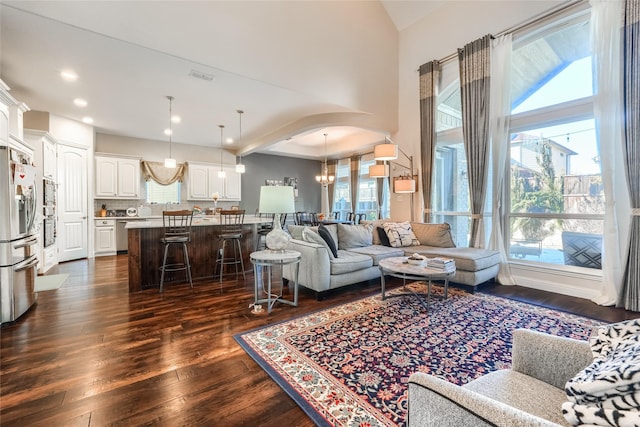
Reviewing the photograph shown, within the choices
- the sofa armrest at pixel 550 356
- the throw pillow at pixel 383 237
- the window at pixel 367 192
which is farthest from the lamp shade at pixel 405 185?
the sofa armrest at pixel 550 356

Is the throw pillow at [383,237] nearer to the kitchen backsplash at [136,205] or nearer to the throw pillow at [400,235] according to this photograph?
the throw pillow at [400,235]

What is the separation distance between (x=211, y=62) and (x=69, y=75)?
2105 mm

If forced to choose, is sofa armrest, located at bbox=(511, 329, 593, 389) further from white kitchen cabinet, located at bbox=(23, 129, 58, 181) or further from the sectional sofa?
white kitchen cabinet, located at bbox=(23, 129, 58, 181)

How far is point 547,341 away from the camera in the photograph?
Result: 125 centimetres

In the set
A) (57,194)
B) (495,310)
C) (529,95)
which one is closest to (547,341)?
(495,310)

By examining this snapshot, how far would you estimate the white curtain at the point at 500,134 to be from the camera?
14.4 ft

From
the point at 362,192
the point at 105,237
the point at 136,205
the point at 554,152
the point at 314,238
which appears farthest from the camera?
the point at 362,192

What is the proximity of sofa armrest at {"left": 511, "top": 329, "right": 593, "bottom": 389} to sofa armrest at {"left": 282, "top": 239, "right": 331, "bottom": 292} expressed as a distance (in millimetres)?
2304

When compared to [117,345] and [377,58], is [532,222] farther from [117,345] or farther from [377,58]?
[117,345]

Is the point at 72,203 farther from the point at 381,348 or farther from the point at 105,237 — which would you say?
the point at 381,348

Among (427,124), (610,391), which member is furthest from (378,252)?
(610,391)

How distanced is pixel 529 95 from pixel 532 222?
196cm

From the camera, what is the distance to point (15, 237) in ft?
9.57

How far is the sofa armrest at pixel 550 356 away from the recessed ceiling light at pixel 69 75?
19.0 feet
